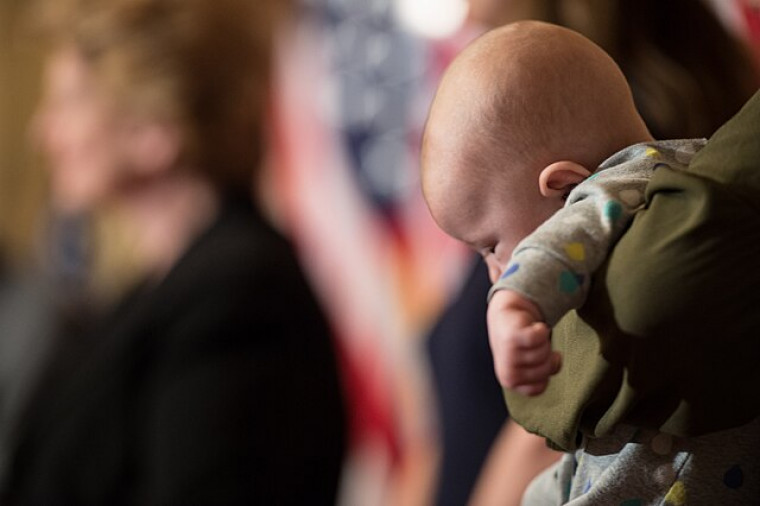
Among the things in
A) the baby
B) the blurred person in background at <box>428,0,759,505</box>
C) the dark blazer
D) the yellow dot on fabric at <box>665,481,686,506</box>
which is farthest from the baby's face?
the dark blazer

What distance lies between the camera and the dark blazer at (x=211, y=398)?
1.43m

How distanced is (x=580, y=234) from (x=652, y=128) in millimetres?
410

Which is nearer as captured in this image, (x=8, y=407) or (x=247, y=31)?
(x=247, y=31)

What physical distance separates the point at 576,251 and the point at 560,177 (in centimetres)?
5

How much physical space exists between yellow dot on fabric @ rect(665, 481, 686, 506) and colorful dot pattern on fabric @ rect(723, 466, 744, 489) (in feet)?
0.05

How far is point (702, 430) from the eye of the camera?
1.38ft

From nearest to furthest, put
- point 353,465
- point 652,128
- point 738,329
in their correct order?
point 738,329 → point 652,128 → point 353,465

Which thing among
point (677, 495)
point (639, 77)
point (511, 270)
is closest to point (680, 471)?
point (677, 495)

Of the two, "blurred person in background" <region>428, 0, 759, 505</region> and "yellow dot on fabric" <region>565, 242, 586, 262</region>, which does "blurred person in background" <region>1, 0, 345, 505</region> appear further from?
"yellow dot on fabric" <region>565, 242, 586, 262</region>

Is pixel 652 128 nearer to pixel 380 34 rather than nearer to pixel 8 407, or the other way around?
pixel 380 34

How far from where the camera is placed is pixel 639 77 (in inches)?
32.5

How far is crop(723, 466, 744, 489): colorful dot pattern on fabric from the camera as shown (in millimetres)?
447

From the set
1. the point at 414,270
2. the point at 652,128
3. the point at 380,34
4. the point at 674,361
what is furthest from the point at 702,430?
the point at 380,34

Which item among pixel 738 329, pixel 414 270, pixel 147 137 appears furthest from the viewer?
pixel 414 270
